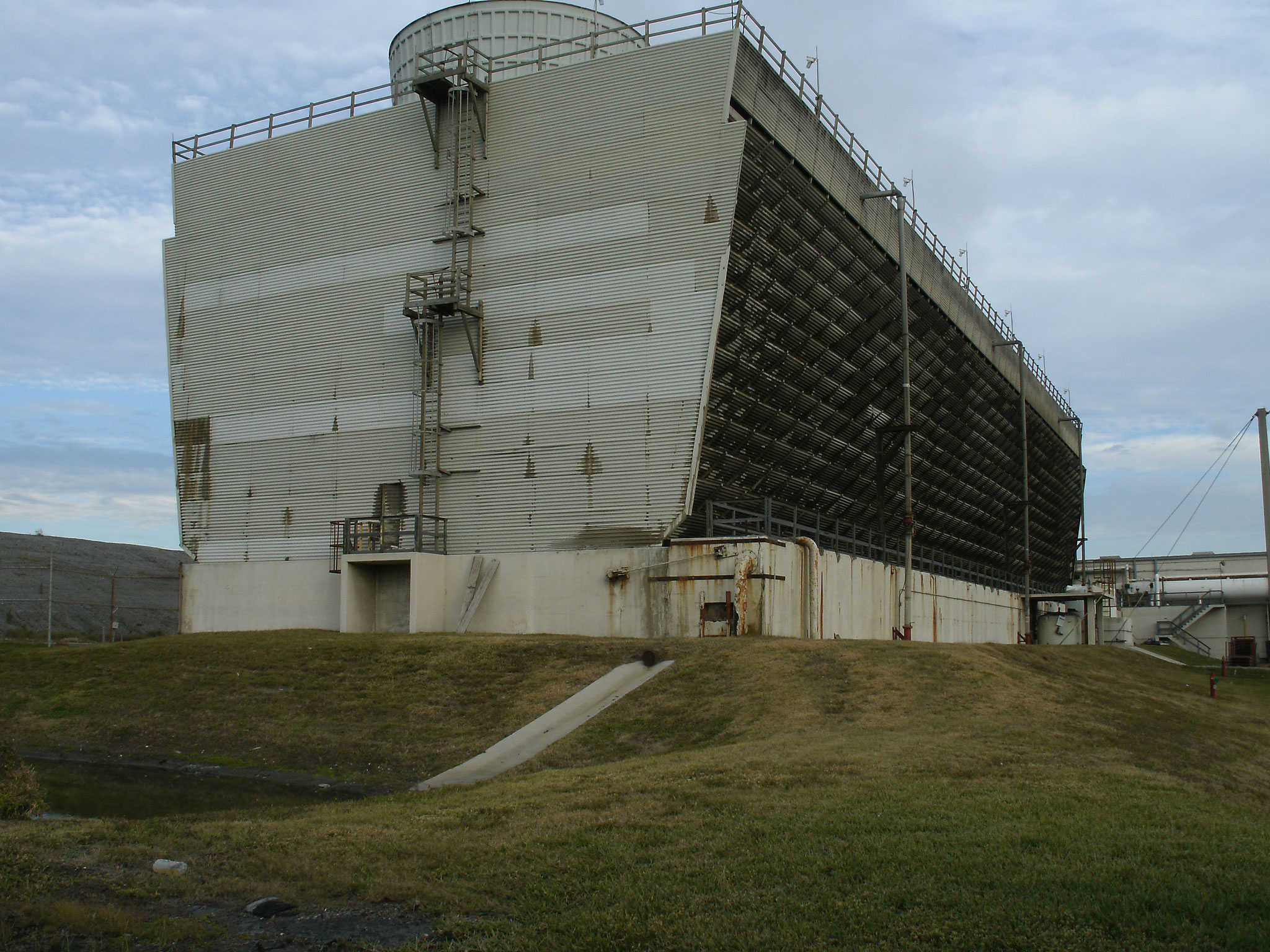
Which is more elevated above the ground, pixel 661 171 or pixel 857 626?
pixel 661 171

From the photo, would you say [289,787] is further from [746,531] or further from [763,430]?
[763,430]

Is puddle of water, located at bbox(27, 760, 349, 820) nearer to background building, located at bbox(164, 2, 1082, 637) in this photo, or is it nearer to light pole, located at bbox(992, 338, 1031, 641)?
background building, located at bbox(164, 2, 1082, 637)

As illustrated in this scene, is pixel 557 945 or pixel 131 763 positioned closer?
pixel 557 945

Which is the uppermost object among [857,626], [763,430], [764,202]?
[764,202]

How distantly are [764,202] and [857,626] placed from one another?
13.9 m

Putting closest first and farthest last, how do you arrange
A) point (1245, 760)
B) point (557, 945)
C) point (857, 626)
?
point (557, 945), point (1245, 760), point (857, 626)

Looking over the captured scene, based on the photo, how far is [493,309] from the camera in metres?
30.7

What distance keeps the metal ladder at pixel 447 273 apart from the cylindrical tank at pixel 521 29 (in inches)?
126

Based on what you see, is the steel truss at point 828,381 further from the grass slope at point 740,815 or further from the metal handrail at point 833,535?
the grass slope at point 740,815

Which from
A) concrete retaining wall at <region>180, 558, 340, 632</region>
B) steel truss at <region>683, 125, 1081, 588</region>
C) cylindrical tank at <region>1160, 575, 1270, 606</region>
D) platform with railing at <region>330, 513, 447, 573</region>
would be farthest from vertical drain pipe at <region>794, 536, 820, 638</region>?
cylindrical tank at <region>1160, 575, 1270, 606</region>

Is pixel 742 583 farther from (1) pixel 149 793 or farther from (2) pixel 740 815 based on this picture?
(2) pixel 740 815

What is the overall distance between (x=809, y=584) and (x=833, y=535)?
18.3ft

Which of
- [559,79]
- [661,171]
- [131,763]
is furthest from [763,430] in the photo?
[131,763]

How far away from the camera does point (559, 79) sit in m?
30.3
